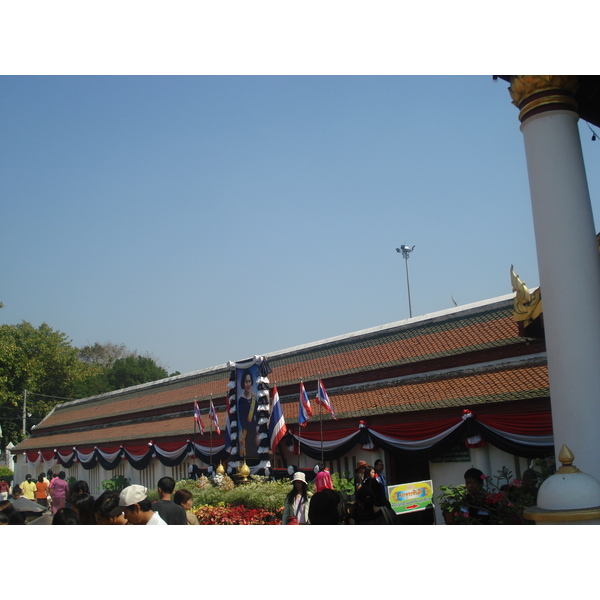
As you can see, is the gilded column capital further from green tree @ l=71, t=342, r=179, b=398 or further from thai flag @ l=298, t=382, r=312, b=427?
green tree @ l=71, t=342, r=179, b=398

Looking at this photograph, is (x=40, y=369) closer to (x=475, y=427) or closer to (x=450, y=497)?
(x=475, y=427)

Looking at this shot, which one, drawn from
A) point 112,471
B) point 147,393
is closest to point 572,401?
point 112,471

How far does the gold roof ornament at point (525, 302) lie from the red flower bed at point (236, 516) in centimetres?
571

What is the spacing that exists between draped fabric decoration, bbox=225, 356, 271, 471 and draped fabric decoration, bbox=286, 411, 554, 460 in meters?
1.24

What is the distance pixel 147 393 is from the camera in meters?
26.8

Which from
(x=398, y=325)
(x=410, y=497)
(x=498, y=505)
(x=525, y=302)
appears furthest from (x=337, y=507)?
(x=398, y=325)

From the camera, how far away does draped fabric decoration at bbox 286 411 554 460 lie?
34.8ft

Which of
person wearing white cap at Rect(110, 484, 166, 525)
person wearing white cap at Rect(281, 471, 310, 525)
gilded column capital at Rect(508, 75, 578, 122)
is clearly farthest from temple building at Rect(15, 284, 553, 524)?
person wearing white cap at Rect(110, 484, 166, 525)

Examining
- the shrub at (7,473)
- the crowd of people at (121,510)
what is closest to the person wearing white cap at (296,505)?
the crowd of people at (121,510)

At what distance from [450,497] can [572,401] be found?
3.21m

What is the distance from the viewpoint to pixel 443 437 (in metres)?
12.2

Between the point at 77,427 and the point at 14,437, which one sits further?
the point at 14,437

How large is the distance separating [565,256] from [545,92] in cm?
168

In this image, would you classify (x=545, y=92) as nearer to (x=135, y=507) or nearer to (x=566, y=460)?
(x=566, y=460)
